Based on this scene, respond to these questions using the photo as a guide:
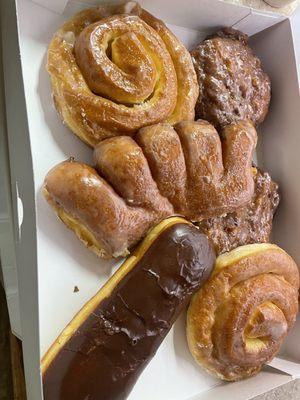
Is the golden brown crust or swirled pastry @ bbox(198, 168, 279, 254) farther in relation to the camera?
swirled pastry @ bbox(198, 168, 279, 254)

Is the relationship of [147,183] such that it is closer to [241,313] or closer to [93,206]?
[93,206]

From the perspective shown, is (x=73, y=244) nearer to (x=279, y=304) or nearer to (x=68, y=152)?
(x=68, y=152)

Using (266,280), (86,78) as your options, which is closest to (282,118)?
(266,280)

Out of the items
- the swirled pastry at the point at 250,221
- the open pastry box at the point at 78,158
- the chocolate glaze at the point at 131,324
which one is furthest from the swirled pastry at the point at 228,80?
the chocolate glaze at the point at 131,324

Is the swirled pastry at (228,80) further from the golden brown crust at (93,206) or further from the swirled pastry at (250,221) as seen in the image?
the golden brown crust at (93,206)

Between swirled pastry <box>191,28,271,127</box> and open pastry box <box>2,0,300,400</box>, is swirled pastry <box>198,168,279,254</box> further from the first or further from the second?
swirled pastry <box>191,28,271,127</box>

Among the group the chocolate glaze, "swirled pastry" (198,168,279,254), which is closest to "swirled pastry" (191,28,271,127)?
"swirled pastry" (198,168,279,254)

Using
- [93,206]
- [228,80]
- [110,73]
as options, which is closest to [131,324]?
[93,206]
